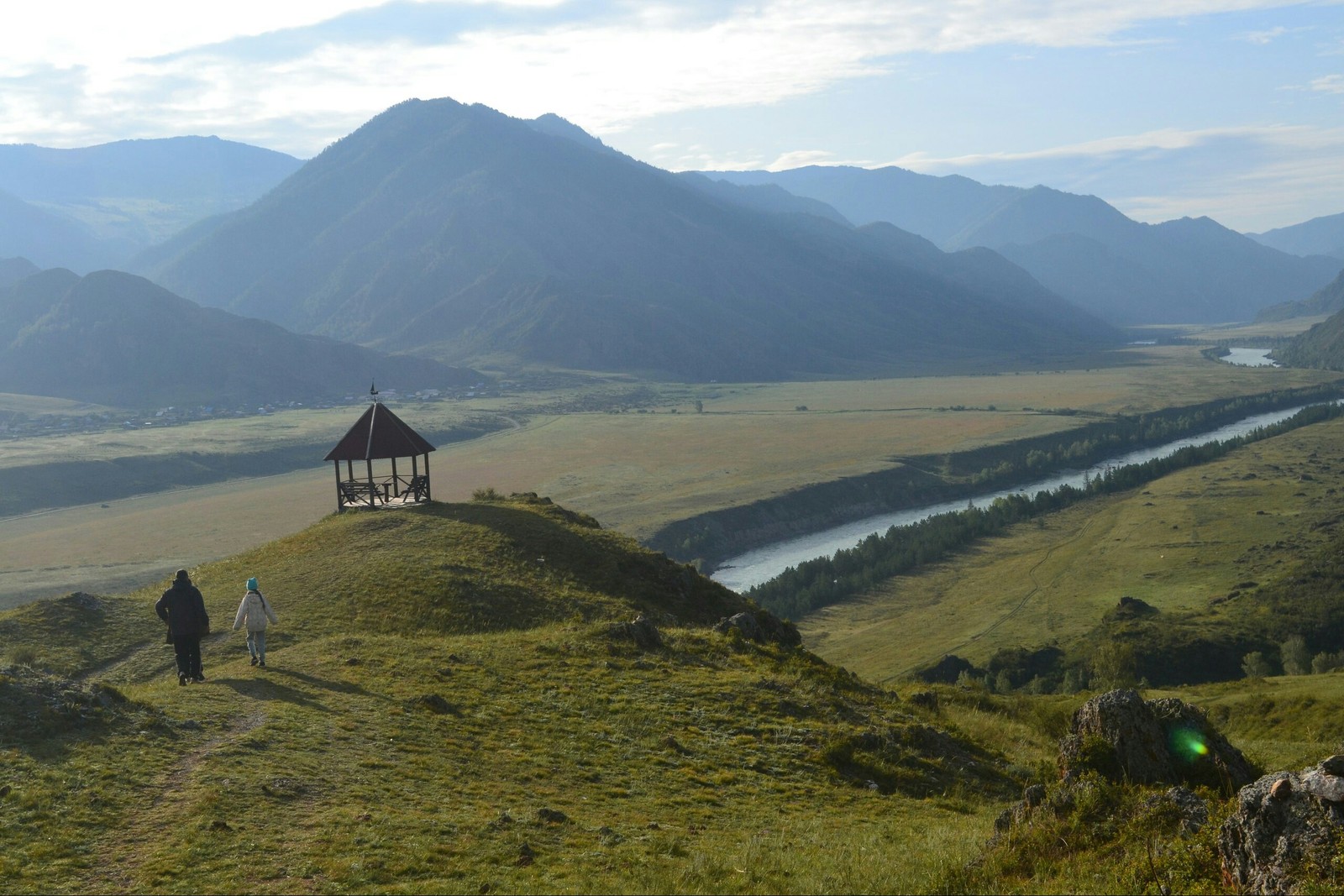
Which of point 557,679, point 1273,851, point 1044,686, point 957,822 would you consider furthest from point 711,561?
point 1273,851

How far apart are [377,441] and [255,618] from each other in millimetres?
18759

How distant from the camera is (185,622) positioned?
71.5 ft

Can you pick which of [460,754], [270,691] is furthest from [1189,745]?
[270,691]

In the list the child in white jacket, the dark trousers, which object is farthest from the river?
the dark trousers

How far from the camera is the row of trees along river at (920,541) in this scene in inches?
3497

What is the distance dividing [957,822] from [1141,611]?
215 feet

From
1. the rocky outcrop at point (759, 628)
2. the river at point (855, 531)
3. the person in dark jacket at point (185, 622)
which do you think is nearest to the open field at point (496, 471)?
the river at point (855, 531)

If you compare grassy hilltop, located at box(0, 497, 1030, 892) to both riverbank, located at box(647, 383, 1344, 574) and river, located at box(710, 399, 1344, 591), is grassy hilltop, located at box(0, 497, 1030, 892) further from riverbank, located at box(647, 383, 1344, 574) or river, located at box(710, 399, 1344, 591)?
riverbank, located at box(647, 383, 1344, 574)

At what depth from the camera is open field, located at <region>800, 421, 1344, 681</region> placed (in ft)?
249

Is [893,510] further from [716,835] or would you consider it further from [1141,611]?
[716,835]

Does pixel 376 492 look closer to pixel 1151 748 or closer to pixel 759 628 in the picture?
pixel 759 628

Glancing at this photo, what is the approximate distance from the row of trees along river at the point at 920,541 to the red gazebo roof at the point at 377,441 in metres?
47.7

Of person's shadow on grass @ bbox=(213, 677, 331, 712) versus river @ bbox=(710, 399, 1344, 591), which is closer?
person's shadow on grass @ bbox=(213, 677, 331, 712)

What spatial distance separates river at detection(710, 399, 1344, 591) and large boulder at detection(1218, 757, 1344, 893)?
217 ft
